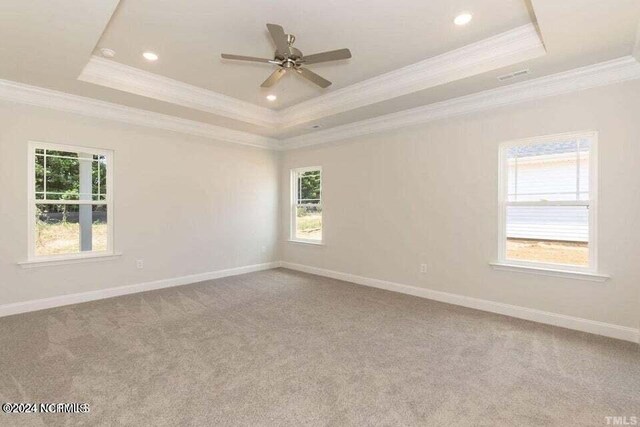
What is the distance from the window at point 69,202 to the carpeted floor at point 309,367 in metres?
0.82

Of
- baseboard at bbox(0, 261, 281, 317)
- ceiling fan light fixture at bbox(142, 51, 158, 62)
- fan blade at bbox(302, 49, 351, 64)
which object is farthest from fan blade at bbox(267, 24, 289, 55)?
→ baseboard at bbox(0, 261, 281, 317)

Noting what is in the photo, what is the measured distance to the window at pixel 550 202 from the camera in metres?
3.28

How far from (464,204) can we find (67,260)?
207 inches

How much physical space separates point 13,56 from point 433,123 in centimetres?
478

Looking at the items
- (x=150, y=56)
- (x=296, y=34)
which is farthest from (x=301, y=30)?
(x=150, y=56)

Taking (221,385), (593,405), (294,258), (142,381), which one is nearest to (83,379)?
(142,381)

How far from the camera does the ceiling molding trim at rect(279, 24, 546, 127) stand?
9.73 ft

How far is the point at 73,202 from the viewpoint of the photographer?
4.11 meters

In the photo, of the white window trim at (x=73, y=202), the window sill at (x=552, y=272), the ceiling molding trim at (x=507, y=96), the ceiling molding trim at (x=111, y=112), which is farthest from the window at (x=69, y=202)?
the window sill at (x=552, y=272)

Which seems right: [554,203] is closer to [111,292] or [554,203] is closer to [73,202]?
[111,292]

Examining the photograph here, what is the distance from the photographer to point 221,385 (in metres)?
2.25

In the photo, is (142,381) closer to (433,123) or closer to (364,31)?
(364,31)

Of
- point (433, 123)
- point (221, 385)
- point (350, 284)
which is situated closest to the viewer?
point (221, 385)

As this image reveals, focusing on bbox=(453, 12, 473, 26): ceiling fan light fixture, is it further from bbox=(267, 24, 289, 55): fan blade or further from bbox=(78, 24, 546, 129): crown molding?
bbox=(267, 24, 289, 55): fan blade
